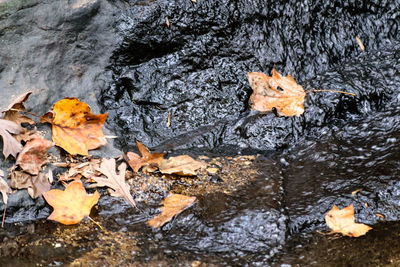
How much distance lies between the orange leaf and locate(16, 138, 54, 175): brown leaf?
1651 mm

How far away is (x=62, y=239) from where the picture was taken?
2.21 m

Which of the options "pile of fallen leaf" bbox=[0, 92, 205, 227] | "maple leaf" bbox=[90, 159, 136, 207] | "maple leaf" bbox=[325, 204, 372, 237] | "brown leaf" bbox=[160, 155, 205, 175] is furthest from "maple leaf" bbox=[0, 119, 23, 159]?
"maple leaf" bbox=[325, 204, 372, 237]

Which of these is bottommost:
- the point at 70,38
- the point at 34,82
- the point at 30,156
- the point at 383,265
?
the point at 383,265

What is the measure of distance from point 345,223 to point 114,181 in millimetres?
1388

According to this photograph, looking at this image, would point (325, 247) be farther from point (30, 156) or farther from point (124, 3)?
point (124, 3)

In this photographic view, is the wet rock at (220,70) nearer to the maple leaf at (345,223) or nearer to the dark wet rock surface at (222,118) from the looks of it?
the dark wet rock surface at (222,118)

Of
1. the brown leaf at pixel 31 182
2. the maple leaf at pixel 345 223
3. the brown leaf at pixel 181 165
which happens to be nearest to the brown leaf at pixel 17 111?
the brown leaf at pixel 31 182

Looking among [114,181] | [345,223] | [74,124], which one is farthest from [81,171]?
[345,223]

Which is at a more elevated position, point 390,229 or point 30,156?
point 30,156

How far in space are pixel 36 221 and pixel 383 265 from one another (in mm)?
1910

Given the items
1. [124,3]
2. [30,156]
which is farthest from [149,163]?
[124,3]

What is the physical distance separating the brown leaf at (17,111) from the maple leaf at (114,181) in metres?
0.66

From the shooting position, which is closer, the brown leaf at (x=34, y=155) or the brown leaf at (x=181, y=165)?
the brown leaf at (x=34, y=155)

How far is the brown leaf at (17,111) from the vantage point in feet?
8.94
